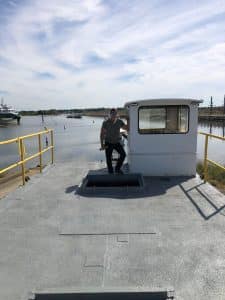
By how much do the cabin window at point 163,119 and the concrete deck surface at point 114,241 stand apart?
1889 mm

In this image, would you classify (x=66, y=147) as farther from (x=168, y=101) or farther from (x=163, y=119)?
(x=168, y=101)

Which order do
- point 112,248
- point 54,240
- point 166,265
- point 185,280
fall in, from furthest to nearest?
1. point 54,240
2. point 112,248
3. point 166,265
4. point 185,280

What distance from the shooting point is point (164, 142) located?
7.61 meters

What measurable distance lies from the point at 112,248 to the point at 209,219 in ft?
5.68

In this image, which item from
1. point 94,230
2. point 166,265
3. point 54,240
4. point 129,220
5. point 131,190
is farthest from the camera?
point 131,190

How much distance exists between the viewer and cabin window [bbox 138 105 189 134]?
7715 millimetres

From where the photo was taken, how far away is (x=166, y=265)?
336cm

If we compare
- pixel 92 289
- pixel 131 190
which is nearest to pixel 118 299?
pixel 92 289

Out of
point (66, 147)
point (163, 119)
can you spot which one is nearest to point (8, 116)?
point (66, 147)

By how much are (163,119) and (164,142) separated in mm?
690

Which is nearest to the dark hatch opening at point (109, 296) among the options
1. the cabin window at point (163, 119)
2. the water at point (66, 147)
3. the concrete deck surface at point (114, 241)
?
the concrete deck surface at point (114, 241)

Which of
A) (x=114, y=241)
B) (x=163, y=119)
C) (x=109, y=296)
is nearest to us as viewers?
(x=109, y=296)

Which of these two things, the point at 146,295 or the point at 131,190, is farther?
the point at 131,190

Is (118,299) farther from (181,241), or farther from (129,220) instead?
(129,220)
